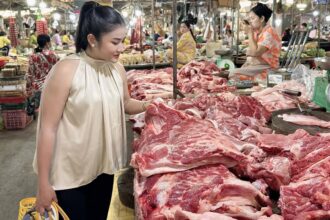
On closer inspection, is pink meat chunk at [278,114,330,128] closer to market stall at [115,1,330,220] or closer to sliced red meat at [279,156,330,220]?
market stall at [115,1,330,220]

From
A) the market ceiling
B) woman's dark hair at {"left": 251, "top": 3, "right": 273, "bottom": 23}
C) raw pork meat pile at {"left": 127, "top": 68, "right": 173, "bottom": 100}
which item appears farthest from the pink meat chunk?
the market ceiling

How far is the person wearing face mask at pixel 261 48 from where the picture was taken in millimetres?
7047

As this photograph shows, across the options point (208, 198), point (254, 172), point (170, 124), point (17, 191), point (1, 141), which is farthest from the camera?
point (1, 141)

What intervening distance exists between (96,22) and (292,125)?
1.87 m

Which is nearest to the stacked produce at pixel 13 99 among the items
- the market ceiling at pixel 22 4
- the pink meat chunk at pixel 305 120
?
the pink meat chunk at pixel 305 120

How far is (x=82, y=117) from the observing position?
2.56 m

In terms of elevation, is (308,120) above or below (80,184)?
above

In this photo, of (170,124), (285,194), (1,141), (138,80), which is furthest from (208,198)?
(1,141)

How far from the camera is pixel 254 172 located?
2.31 metres

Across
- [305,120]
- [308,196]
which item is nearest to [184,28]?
[305,120]

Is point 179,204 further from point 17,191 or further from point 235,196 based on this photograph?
point 17,191

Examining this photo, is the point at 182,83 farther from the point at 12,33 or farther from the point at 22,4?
the point at 22,4

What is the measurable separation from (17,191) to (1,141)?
3.18 m

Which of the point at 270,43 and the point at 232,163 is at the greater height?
the point at 270,43
